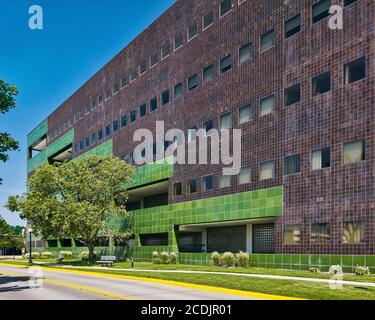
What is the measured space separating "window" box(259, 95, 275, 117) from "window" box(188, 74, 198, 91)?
10.6 metres

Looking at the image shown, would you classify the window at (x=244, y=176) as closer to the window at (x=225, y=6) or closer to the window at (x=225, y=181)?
the window at (x=225, y=181)

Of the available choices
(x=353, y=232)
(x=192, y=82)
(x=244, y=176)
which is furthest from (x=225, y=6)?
(x=353, y=232)

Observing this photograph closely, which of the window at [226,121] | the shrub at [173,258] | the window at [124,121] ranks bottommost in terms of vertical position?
the shrub at [173,258]

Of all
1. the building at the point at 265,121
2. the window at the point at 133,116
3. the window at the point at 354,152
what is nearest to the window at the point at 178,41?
the building at the point at 265,121

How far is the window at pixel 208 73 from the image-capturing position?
152 ft

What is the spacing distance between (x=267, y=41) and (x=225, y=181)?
39.5 feet

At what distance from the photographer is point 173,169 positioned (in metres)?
51.4

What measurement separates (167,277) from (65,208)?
25361 mm

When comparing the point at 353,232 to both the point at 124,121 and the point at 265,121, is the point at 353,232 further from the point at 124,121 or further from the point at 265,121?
the point at 124,121

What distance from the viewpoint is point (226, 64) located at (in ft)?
146

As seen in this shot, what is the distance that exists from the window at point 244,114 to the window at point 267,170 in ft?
14.1

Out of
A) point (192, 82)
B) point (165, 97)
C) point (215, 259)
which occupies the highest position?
point (192, 82)
